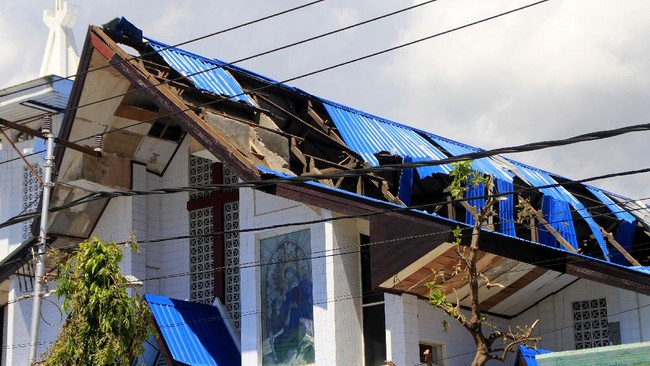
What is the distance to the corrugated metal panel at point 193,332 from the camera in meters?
22.7

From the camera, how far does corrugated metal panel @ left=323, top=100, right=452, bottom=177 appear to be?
24203mm

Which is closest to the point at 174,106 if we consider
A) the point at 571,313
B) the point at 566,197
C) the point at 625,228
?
the point at 571,313

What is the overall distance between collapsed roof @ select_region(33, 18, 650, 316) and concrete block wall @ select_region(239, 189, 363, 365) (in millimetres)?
899

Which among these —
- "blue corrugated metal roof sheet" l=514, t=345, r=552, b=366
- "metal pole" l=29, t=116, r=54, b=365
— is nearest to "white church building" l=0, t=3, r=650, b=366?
"metal pole" l=29, t=116, r=54, b=365

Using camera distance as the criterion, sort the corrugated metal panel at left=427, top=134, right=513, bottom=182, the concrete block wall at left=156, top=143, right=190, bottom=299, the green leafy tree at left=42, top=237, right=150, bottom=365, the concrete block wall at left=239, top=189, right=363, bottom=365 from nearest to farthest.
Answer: the green leafy tree at left=42, top=237, right=150, bottom=365
the concrete block wall at left=239, top=189, right=363, bottom=365
the corrugated metal panel at left=427, top=134, right=513, bottom=182
the concrete block wall at left=156, top=143, right=190, bottom=299

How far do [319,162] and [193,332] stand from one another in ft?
15.5

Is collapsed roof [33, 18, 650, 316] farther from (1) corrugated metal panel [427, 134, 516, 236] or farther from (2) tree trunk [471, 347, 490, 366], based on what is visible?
(2) tree trunk [471, 347, 490, 366]

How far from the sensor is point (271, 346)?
890 inches

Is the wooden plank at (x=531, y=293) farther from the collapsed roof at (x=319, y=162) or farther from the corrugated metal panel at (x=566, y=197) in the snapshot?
the corrugated metal panel at (x=566, y=197)

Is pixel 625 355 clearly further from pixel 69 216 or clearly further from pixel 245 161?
pixel 69 216

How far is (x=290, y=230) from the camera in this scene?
2311 cm

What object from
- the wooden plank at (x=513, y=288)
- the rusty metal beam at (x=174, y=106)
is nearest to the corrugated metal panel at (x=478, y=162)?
the wooden plank at (x=513, y=288)

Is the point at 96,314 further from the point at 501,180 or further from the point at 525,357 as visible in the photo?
the point at 501,180

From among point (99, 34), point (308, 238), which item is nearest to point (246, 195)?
point (308, 238)
